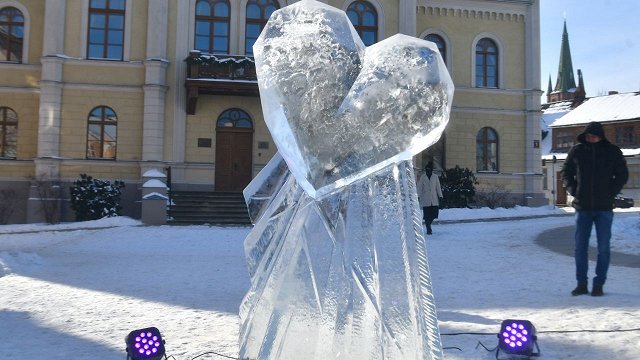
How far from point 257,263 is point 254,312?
1.06 feet

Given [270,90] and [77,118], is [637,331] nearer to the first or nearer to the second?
[270,90]

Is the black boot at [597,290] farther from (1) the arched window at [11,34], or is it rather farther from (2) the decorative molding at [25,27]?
(1) the arched window at [11,34]

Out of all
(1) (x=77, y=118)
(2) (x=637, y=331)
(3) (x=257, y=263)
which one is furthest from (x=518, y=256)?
(1) (x=77, y=118)

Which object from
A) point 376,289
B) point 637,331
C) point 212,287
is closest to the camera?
point 376,289

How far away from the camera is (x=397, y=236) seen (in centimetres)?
265

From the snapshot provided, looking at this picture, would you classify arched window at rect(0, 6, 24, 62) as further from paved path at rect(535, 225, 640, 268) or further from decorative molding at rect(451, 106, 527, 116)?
paved path at rect(535, 225, 640, 268)

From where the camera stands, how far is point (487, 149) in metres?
22.1

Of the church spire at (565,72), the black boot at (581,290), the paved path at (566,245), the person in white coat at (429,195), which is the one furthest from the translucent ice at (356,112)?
the church spire at (565,72)

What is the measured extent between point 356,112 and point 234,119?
16.9 m

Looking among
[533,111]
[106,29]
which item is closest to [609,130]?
[533,111]

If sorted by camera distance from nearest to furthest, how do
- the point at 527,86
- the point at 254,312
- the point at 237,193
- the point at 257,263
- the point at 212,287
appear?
the point at 254,312, the point at 257,263, the point at 212,287, the point at 237,193, the point at 527,86

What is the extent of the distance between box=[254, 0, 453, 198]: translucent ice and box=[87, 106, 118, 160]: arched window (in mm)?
17105

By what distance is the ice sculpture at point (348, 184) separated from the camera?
8.41ft

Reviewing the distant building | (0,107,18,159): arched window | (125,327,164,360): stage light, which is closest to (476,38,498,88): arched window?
(0,107,18,159): arched window
